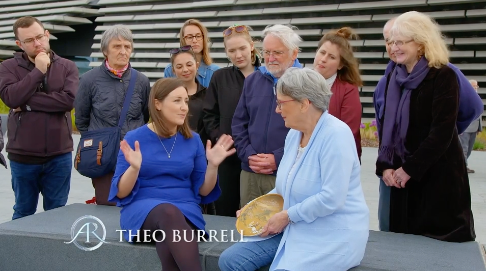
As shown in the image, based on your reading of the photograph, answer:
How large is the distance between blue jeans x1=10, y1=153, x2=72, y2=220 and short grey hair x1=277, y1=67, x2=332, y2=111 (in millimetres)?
2308

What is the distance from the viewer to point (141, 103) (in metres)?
4.40

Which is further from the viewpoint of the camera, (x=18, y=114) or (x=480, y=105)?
(x=18, y=114)

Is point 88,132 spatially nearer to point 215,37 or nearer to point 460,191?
point 460,191

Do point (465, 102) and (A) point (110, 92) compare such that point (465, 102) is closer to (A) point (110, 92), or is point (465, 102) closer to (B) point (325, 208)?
(B) point (325, 208)

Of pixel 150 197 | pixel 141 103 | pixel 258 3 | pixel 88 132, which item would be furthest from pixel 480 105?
pixel 258 3

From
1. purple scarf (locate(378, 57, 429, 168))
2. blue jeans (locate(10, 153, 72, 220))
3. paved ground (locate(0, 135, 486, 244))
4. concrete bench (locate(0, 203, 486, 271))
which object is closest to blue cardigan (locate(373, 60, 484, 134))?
purple scarf (locate(378, 57, 429, 168))

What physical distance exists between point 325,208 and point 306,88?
2.02 feet

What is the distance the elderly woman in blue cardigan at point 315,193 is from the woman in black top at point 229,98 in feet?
4.34

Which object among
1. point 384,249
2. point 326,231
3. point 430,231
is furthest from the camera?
point 430,231

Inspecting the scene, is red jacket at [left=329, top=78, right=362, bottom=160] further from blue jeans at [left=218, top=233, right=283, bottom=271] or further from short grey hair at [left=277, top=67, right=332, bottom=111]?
blue jeans at [left=218, top=233, right=283, bottom=271]

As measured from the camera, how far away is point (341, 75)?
4.05 m

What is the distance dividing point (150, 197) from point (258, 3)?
37.1 feet

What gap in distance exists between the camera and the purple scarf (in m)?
3.50

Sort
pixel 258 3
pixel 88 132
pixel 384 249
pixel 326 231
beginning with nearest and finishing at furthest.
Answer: pixel 326 231
pixel 384 249
pixel 88 132
pixel 258 3
